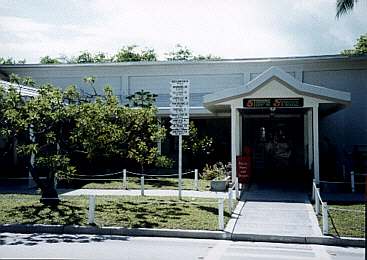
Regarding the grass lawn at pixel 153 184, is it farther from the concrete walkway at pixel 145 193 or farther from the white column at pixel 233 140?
the white column at pixel 233 140

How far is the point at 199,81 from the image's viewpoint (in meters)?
26.8

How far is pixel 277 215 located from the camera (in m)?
12.4

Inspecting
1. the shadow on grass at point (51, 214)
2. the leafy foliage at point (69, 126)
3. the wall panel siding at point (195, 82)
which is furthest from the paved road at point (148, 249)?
the wall panel siding at point (195, 82)

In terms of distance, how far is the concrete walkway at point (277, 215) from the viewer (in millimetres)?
10623

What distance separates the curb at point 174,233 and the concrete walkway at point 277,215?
0.62ft

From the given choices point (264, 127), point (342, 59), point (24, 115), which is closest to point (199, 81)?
point (264, 127)

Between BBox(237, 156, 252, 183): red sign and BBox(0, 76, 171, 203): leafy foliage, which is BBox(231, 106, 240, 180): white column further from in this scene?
BBox(0, 76, 171, 203): leafy foliage

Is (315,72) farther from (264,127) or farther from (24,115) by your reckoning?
(24,115)

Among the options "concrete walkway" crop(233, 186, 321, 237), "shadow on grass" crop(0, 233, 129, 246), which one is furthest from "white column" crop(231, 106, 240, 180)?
"shadow on grass" crop(0, 233, 129, 246)

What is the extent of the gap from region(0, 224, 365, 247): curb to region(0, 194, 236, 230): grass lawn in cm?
29

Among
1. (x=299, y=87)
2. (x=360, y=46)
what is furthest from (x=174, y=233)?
(x=360, y=46)

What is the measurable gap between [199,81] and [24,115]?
582 inches

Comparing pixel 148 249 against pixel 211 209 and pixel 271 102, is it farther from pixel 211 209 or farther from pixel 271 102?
pixel 271 102

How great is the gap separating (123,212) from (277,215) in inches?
162
